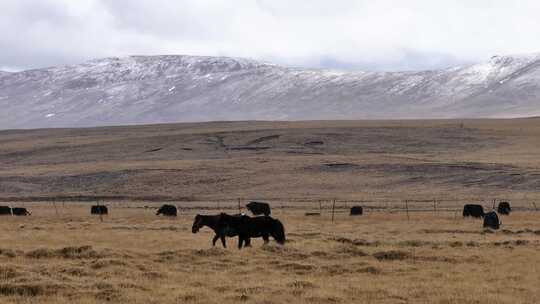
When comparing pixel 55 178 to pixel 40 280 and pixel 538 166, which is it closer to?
A: pixel 538 166

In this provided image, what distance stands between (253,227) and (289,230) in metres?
7.05

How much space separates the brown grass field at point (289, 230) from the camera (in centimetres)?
1563

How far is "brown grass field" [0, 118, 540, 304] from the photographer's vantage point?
51.3 ft

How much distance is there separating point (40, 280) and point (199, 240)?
31.4ft

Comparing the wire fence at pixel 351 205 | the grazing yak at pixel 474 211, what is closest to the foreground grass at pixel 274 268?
the grazing yak at pixel 474 211

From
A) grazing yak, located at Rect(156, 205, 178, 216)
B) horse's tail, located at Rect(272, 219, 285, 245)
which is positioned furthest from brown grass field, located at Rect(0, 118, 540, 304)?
grazing yak, located at Rect(156, 205, 178, 216)

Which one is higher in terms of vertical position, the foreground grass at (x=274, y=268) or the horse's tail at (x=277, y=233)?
the horse's tail at (x=277, y=233)

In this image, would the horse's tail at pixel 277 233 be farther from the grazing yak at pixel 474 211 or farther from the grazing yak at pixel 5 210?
the grazing yak at pixel 5 210

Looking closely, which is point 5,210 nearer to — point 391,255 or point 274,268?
point 391,255

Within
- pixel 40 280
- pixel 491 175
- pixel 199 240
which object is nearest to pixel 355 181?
pixel 491 175

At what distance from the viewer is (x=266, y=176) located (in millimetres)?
74312

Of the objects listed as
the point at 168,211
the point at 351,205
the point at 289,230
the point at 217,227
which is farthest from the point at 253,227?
the point at 351,205

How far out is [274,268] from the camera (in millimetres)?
18469

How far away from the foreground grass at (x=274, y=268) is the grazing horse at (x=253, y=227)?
0.38 meters
